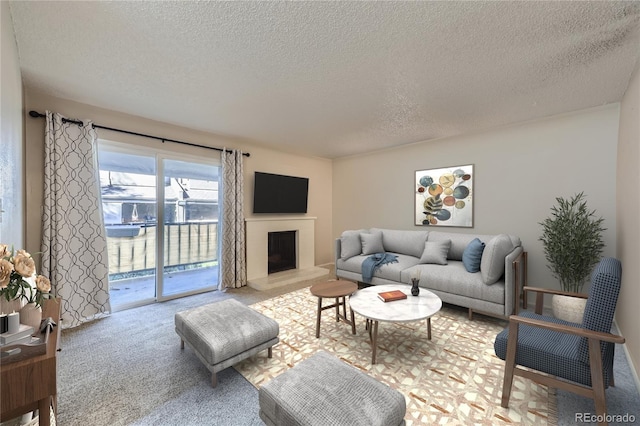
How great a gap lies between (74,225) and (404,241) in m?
4.43

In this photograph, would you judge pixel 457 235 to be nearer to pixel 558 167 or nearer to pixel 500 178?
pixel 500 178

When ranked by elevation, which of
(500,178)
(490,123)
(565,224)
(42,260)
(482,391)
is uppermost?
(490,123)

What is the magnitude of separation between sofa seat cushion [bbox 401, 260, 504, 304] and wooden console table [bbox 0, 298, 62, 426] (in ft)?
11.0

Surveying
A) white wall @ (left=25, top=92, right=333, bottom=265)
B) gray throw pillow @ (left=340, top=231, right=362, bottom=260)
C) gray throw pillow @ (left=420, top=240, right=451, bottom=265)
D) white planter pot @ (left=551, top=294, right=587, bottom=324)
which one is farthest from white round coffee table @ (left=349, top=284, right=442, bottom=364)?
white wall @ (left=25, top=92, right=333, bottom=265)

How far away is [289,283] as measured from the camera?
442 centimetres

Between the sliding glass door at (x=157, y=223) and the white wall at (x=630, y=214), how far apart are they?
184 inches

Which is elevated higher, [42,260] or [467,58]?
[467,58]

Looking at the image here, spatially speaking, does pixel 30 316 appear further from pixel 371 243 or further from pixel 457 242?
pixel 457 242

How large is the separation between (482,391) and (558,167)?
2.94 metres

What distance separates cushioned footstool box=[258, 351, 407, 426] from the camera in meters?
1.19

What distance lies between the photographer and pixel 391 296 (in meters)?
2.46

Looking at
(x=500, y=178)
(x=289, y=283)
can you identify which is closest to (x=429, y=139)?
(x=500, y=178)

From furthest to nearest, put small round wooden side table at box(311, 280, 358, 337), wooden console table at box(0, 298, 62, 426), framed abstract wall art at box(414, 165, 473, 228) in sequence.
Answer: framed abstract wall art at box(414, 165, 473, 228) < small round wooden side table at box(311, 280, 358, 337) < wooden console table at box(0, 298, 62, 426)

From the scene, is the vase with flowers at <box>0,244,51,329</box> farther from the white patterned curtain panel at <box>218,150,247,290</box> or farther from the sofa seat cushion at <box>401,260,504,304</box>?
the sofa seat cushion at <box>401,260,504,304</box>
